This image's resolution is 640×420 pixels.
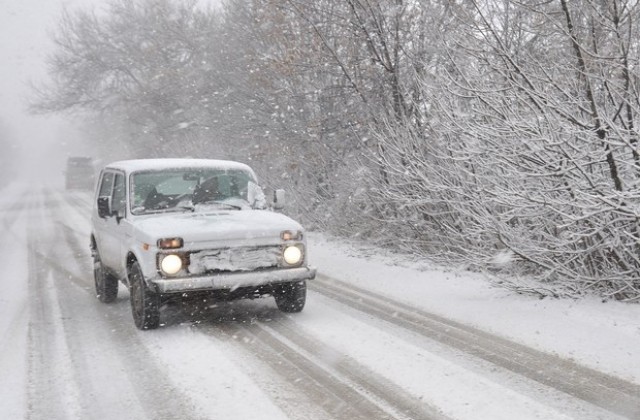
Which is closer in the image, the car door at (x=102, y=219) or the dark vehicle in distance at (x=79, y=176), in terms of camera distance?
the car door at (x=102, y=219)

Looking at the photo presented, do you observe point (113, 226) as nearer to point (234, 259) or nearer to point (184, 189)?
point (184, 189)

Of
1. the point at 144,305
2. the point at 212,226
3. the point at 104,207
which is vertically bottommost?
the point at 144,305

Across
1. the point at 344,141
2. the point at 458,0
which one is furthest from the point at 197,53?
the point at 458,0

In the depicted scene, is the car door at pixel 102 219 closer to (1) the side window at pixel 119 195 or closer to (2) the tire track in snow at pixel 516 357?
(1) the side window at pixel 119 195

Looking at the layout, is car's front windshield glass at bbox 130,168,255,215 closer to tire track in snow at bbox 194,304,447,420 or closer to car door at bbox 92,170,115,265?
car door at bbox 92,170,115,265

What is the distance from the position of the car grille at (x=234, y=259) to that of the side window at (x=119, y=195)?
1.61 meters

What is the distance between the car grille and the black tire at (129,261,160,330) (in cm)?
53

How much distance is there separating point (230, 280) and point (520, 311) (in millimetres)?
3075

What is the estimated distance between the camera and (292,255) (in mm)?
6297

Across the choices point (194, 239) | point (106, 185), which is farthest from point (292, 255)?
point (106, 185)

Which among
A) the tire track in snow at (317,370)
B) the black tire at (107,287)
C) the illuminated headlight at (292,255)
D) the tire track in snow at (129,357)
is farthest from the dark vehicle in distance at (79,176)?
the illuminated headlight at (292,255)

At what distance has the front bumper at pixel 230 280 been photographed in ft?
18.7

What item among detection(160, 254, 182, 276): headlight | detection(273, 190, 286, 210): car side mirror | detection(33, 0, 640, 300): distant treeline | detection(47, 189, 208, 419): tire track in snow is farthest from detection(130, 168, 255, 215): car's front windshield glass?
detection(33, 0, 640, 300): distant treeline

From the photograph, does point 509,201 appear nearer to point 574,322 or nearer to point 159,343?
point 574,322
